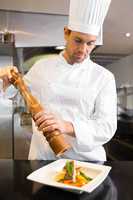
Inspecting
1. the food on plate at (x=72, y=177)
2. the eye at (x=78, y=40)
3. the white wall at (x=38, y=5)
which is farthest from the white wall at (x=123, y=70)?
the food on plate at (x=72, y=177)

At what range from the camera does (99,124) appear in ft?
3.12

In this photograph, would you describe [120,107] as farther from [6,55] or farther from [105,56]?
[6,55]

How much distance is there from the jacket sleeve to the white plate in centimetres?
10

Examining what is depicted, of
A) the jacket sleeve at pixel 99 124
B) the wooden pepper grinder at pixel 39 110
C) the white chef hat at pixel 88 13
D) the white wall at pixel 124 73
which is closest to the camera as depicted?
the wooden pepper grinder at pixel 39 110

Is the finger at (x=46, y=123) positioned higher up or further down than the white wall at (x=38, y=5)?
further down

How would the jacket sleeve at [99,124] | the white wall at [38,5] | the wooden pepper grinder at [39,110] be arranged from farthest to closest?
the white wall at [38,5] → the jacket sleeve at [99,124] → the wooden pepper grinder at [39,110]

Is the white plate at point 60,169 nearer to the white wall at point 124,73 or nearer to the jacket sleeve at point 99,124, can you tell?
the jacket sleeve at point 99,124

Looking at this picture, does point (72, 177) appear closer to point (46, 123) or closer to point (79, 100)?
point (46, 123)

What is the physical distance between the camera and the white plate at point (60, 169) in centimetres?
66

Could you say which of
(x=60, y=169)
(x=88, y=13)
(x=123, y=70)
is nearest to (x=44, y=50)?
(x=123, y=70)

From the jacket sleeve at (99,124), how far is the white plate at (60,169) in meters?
0.10

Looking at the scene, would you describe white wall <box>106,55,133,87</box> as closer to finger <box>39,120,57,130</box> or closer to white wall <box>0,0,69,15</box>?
white wall <box>0,0,69,15</box>

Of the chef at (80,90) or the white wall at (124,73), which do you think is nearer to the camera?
the chef at (80,90)

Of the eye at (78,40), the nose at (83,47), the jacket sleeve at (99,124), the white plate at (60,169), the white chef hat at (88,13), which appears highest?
the white chef hat at (88,13)
